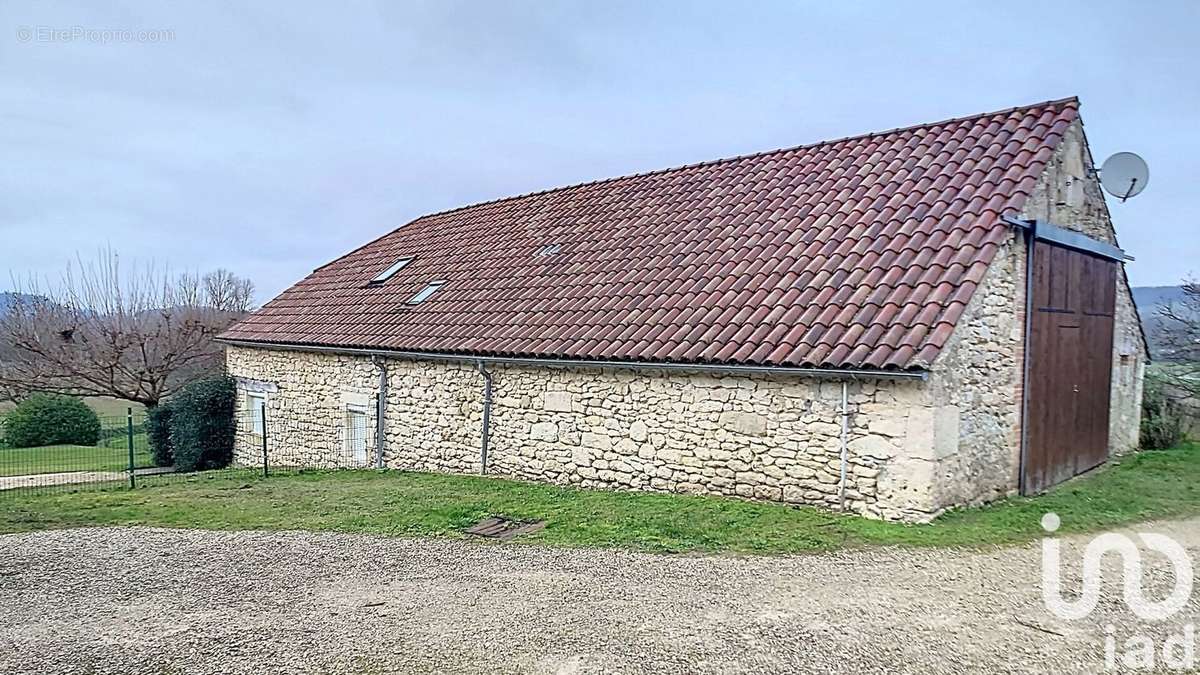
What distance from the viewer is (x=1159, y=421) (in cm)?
1270

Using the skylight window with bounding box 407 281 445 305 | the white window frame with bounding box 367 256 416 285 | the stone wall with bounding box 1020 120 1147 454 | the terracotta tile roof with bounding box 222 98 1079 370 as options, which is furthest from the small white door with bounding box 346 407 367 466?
the stone wall with bounding box 1020 120 1147 454

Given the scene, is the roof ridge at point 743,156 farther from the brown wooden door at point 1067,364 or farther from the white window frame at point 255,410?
the white window frame at point 255,410

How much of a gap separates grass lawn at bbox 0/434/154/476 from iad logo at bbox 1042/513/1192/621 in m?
15.1

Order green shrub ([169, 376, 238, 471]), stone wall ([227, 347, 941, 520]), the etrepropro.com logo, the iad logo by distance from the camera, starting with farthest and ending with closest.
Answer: green shrub ([169, 376, 238, 471])
stone wall ([227, 347, 941, 520])
the iad logo
the etrepropro.com logo

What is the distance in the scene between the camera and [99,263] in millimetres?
23547

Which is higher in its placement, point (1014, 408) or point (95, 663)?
point (1014, 408)

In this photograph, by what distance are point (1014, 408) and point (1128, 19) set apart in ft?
22.9

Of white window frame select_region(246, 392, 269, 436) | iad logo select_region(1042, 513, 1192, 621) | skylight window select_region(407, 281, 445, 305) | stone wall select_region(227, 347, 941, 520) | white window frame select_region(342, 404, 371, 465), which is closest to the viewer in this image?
iad logo select_region(1042, 513, 1192, 621)

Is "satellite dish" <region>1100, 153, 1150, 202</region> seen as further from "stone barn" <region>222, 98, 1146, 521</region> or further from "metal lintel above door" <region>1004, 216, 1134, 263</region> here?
"metal lintel above door" <region>1004, 216, 1134, 263</region>

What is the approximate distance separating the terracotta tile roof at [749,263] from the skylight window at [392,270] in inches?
13.6

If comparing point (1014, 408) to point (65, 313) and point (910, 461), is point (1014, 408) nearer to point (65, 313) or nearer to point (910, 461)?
point (910, 461)

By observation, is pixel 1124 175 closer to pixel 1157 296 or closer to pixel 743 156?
pixel 743 156

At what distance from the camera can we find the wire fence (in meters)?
12.2

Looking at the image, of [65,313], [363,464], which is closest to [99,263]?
[65,313]
